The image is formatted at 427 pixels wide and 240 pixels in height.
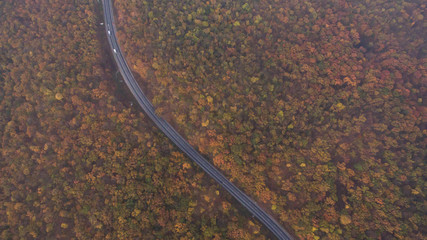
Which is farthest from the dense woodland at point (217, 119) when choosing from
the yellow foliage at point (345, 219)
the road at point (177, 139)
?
the road at point (177, 139)

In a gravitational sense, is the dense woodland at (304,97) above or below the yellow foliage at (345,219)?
above

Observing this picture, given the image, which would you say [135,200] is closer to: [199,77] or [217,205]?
[217,205]

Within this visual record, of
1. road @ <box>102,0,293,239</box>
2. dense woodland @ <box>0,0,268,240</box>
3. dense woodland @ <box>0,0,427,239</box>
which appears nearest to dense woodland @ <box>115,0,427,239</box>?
dense woodland @ <box>0,0,427,239</box>

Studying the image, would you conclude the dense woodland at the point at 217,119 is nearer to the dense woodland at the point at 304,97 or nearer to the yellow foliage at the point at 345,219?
the yellow foliage at the point at 345,219

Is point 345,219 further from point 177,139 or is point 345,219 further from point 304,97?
point 177,139

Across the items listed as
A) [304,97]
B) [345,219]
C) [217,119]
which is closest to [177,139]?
[217,119]

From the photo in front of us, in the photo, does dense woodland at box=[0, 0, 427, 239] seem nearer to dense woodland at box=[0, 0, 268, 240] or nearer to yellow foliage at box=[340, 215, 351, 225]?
yellow foliage at box=[340, 215, 351, 225]

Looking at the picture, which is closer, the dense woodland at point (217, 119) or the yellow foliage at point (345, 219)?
the yellow foliage at point (345, 219)

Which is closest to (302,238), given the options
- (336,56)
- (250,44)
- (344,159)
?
(344,159)
